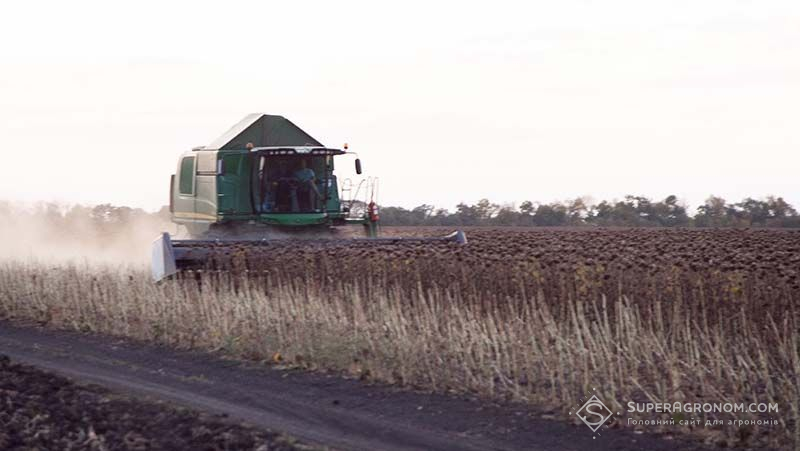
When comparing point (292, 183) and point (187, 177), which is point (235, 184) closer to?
point (292, 183)

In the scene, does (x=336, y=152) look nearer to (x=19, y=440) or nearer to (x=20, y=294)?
(x=20, y=294)

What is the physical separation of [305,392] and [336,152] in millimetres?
12730

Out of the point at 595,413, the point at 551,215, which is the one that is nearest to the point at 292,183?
the point at 595,413

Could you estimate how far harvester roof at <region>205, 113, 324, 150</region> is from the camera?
22797 millimetres

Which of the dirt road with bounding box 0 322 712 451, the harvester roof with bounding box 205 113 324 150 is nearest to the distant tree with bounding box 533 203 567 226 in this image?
the harvester roof with bounding box 205 113 324 150

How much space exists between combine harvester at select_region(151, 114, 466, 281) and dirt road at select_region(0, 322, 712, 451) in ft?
30.1

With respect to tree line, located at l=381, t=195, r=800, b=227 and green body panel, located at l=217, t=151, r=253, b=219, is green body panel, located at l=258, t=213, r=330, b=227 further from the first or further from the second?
tree line, located at l=381, t=195, r=800, b=227

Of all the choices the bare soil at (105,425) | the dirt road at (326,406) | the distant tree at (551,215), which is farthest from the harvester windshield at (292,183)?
the distant tree at (551,215)

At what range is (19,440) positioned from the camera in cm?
810

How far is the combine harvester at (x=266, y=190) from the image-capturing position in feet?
72.1

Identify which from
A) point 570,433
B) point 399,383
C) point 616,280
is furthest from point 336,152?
point 570,433

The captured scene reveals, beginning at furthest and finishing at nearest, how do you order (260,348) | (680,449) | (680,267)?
(680,267) < (260,348) < (680,449)

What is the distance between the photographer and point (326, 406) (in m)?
9.49

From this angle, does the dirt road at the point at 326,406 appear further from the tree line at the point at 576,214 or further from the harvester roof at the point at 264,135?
the tree line at the point at 576,214
